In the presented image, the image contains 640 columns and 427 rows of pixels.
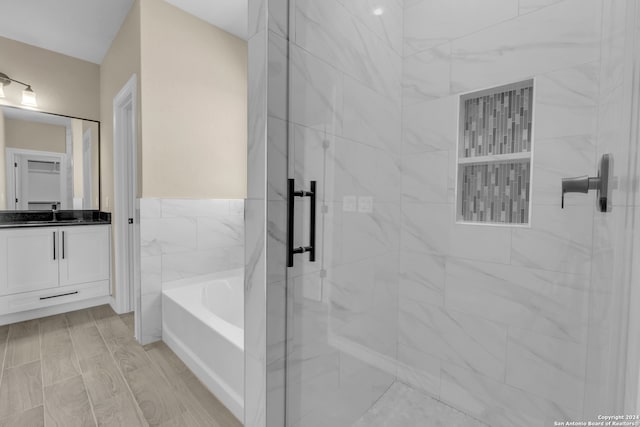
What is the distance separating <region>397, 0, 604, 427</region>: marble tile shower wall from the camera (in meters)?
0.94

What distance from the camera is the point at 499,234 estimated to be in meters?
1.14

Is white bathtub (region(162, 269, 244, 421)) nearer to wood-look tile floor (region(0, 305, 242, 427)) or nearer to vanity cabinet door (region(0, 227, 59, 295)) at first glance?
wood-look tile floor (region(0, 305, 242, 427))

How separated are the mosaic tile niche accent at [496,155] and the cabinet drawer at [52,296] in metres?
3.44

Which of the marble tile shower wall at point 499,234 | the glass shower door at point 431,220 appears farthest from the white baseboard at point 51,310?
the marble tile shower wall at point 499,234

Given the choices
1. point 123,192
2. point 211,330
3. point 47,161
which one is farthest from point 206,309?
point 47,161

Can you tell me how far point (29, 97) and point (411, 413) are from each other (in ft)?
13.4

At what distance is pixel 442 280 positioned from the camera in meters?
1.32

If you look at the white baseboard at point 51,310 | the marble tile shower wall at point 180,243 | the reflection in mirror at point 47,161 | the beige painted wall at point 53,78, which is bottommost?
the white baseboard at point 51,310

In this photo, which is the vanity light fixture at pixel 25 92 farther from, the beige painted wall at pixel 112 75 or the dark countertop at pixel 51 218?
the dark countertop at pixel 51 218

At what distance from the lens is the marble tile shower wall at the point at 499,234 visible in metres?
0.94

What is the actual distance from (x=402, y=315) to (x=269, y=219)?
871mm

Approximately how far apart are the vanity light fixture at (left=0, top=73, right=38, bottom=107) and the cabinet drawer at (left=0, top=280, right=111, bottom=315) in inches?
71.3

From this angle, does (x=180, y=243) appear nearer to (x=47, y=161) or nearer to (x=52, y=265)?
(x=52, y=265)

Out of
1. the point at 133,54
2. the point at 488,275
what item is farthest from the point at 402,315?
the point at 133,54
